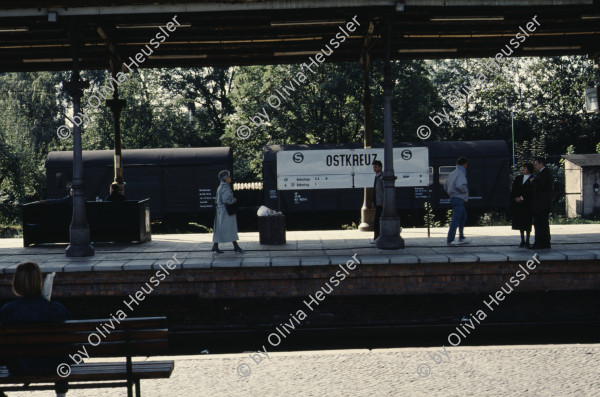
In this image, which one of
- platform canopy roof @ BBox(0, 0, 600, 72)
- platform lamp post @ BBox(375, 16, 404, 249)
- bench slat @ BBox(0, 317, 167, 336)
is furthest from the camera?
platform lamp post @ BBox(375, 16, 404, 249)

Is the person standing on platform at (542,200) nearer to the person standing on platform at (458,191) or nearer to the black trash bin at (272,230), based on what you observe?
the person standing on platform at (458,191)

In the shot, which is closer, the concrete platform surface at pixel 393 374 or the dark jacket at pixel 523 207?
the concrete platform surface at pixel 393 374

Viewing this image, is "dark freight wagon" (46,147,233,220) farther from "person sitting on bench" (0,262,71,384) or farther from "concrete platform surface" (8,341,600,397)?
"person sitting on bench" (0,262,71,384)

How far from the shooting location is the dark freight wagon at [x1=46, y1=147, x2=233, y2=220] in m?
21.9

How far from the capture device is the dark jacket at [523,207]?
10703 mm

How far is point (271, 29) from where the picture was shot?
40.7 ft

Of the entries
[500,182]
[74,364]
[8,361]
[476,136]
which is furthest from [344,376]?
[476,136]

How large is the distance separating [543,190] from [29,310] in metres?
8.54

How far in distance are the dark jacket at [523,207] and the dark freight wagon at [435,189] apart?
10.8 meters

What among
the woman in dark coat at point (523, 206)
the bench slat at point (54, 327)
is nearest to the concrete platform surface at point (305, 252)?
the woman in dark coat at point (523, 206)

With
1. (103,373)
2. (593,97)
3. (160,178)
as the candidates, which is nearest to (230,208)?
(103,373)

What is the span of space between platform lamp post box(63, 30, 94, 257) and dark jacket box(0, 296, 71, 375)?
632 cm

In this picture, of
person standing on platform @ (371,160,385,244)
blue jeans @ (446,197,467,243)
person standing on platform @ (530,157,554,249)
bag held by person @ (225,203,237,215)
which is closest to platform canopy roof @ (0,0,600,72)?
person standing on platform @ (371,160,385,244)

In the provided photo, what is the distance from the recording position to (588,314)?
976 centimetres
